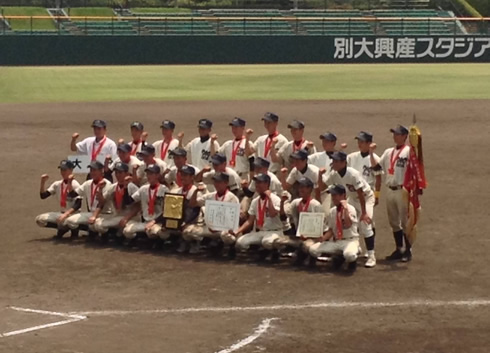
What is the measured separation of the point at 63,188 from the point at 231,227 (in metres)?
2.85

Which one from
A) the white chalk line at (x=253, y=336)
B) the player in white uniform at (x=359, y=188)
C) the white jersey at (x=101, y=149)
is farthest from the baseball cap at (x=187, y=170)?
the white chalk line at (x=253, y=336)

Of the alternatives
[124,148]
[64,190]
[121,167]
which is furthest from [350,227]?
[64,190]

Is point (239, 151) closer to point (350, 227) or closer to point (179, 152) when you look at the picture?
point (179, 152)

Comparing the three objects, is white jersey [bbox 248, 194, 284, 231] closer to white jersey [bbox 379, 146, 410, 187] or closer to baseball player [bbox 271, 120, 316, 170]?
baseball player [bbox 271, 120, 316, 170]

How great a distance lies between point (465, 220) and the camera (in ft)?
49.2

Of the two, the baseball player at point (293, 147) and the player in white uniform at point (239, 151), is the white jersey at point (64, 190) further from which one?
the baseball player at point (293, 147)

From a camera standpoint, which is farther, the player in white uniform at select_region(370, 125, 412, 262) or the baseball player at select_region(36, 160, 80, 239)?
the baseball player at select_region(36, 160, 80, 239)

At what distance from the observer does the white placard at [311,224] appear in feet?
39.0

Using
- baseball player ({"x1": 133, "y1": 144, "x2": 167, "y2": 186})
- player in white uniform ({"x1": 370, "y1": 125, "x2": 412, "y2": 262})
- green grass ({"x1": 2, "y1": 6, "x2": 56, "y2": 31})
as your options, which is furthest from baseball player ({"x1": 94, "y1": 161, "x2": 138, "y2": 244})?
green grass ({"x1": 2, "y1": 6, "x2": 56, "y2": 31})

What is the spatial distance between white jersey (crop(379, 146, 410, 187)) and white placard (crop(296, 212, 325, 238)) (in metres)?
1.20

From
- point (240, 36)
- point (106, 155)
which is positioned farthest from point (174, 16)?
point (106, 155)

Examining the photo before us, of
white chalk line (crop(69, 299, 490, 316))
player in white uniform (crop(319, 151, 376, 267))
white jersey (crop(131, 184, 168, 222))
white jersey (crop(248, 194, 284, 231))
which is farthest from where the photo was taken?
white jersey (crop(131, 184, 168, 222))

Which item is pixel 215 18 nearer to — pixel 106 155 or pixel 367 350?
pixel 106 155

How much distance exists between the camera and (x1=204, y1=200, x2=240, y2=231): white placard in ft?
40.6
